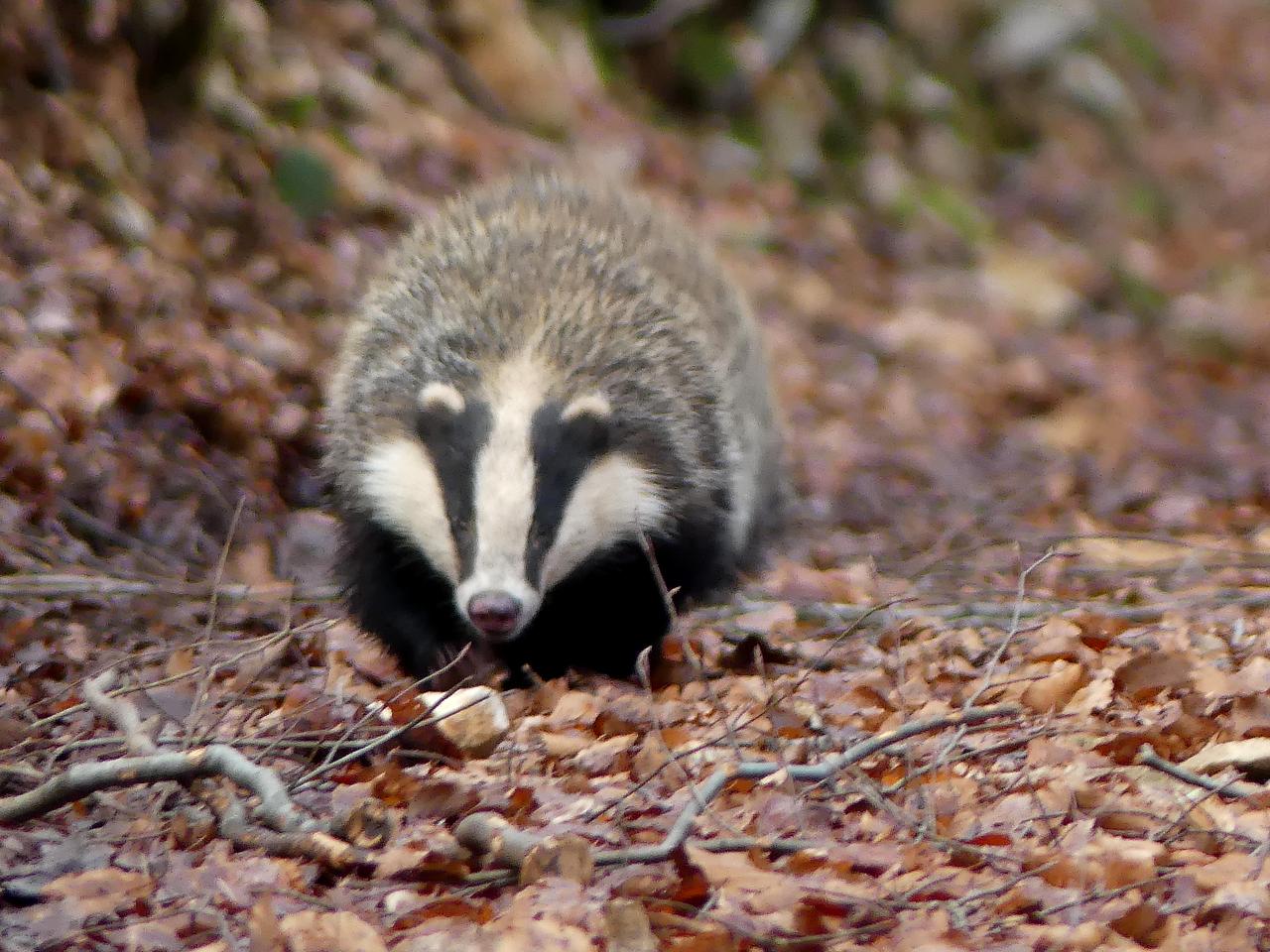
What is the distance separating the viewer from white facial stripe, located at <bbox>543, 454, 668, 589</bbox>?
466 cm

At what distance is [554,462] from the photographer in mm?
4598

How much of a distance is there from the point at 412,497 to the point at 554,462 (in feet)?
1.67

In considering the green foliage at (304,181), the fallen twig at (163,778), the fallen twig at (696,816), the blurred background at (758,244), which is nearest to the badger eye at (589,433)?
the blurred background at (758,244)

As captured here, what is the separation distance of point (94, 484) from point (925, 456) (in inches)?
190

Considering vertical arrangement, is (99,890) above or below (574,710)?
above

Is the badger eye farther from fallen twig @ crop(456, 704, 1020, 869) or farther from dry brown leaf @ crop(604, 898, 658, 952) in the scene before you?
dry brown leaf @ crop(604, 898, 658, 952)

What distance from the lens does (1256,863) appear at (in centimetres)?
312

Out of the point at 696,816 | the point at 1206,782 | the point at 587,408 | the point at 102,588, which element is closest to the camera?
the point at 696,816

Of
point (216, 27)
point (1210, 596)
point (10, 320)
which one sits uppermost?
point (216, 27)

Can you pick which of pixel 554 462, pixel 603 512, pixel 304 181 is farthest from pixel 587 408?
pixel 304 181

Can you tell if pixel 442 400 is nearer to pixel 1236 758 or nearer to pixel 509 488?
pixel 509 488

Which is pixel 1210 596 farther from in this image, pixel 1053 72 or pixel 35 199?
pixel 1053 72

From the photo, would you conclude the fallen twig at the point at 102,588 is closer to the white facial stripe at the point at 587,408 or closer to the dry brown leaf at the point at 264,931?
the white facial stripe at the point at 587,408

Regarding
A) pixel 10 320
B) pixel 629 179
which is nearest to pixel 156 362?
pixel 10 320
